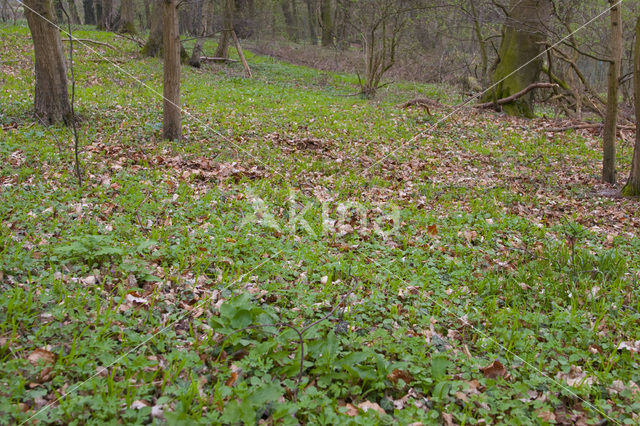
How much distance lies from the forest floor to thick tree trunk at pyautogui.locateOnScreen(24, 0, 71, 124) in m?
0.38

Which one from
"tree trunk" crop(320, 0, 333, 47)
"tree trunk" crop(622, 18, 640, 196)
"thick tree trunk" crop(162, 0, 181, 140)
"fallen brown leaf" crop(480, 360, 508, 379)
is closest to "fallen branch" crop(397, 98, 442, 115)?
"tree trunk" crop(622, 18, 640, 196)

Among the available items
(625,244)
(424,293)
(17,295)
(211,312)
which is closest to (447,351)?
(424,293)

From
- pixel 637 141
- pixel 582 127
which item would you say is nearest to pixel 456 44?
pixel 582 127

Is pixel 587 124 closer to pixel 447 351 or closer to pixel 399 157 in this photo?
pixel 399 157

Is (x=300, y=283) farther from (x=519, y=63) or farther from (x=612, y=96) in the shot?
(x=519, y=63)

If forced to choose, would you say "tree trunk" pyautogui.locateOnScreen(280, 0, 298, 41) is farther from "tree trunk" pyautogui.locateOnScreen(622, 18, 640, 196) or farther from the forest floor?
"tree trunk" pyautogui.locateOnScreen(622, 18, 640, 196)

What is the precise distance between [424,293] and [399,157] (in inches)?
177

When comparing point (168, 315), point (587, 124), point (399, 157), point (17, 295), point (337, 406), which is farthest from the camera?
point (587, 124)

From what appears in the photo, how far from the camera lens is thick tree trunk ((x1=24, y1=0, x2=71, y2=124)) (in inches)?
277

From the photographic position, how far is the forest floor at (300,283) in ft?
8.84

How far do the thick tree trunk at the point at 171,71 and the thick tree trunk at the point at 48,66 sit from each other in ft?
5.48

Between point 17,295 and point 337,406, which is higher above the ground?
point 17,295

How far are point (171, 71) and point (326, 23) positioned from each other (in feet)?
71.5

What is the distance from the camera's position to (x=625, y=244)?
5266 millimetres
